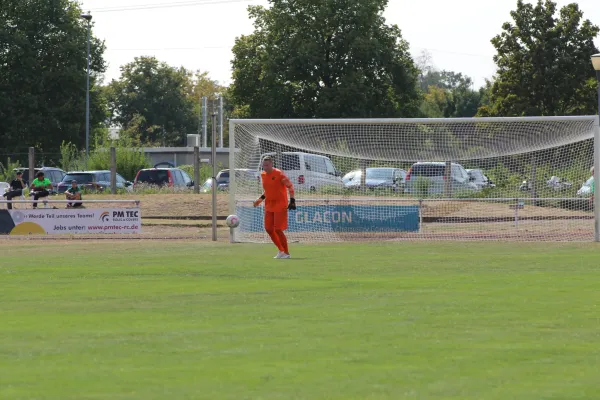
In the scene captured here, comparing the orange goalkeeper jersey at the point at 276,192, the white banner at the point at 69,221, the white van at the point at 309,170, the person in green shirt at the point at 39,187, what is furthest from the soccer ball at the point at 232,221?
the person in green shirt at the point at 39,187

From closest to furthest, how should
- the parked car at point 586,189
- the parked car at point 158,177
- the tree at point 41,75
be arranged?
the parked car at point 586,189, the parked car at point 158,177, the tree at point 41,75

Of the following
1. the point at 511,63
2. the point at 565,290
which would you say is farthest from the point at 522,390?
the point at 511,63

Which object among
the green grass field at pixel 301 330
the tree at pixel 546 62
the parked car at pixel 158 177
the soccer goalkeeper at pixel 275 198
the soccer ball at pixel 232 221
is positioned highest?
the tree at pixel 546 62

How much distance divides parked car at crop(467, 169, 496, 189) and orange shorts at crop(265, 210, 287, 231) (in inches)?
379

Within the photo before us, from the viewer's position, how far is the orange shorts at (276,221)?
72.6 feet

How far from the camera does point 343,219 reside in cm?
2966

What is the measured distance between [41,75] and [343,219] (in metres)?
43.9

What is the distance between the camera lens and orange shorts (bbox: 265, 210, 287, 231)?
2214 centimetres

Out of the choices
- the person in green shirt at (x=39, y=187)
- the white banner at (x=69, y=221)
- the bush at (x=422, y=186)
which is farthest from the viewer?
the person in green shirt at (x=39, y=187)

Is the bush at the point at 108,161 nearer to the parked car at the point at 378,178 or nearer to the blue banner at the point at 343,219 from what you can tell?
the parked car at the point at 378,178

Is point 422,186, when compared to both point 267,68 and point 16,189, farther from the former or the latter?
point 267,68

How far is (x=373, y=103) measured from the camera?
67750 millimetres

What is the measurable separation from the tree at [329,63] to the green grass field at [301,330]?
151ft

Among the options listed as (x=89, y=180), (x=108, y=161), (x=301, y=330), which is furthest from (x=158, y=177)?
(x=301, y=330)
